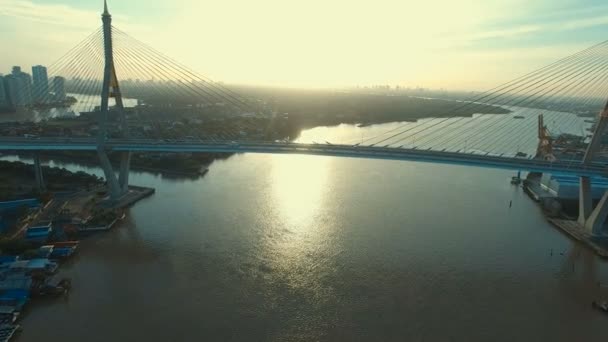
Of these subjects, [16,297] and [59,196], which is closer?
[16,297]

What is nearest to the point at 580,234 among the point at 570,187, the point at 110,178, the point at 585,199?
the point at 585,199

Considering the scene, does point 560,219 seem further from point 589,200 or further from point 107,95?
point 107,95

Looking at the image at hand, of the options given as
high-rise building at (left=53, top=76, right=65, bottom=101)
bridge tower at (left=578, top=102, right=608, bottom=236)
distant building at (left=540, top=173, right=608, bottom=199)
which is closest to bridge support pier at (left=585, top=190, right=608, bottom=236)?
bridge tower at (left=578, top=102, right=608, bottom=236)

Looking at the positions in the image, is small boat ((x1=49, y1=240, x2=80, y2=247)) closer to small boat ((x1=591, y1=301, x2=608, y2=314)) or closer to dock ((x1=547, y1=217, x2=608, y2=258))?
small boat ((x1=591, y1=301, x2=608, y2=314))

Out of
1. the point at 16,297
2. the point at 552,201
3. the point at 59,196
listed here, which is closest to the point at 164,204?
the point at 59,196

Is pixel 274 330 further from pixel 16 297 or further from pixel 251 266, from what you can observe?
pixel 16 297
